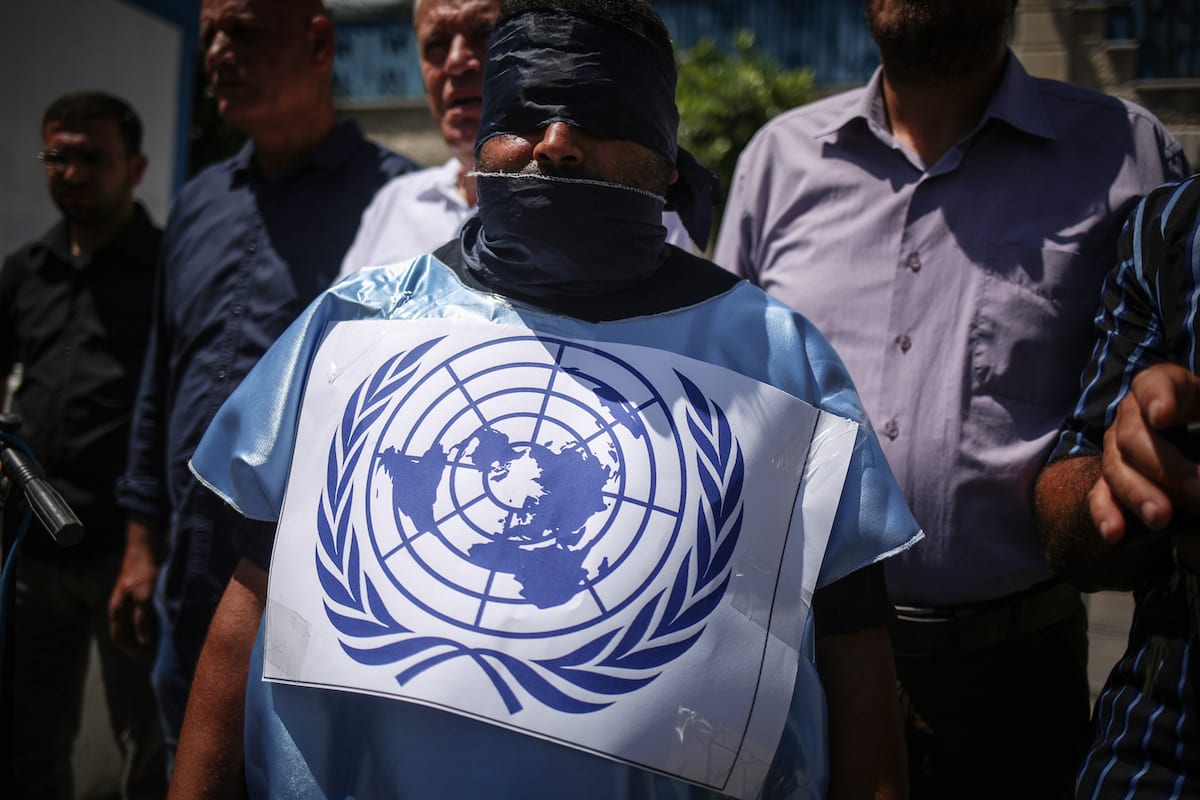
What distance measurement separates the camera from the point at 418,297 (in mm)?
1709

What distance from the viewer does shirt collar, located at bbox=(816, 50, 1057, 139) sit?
2.24 m

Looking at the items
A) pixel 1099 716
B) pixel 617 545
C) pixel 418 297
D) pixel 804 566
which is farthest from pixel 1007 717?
pixel 418 297

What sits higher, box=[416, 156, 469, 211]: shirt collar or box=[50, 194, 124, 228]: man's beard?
box=[416, 156, 469, 211]: shirt collar

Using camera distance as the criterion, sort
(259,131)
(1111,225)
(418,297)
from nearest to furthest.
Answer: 1. (418,297)
2. (1111,225)
3. (259,131)

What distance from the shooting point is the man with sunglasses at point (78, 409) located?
11.7 feet

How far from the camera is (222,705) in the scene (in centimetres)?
161

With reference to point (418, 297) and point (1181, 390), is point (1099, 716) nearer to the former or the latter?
point (1181, 390)

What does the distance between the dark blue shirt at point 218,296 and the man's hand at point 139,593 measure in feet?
0.23

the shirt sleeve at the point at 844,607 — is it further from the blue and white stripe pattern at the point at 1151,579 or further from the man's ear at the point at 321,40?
the man's ear at the point at 321,40

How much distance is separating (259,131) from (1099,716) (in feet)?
8.38

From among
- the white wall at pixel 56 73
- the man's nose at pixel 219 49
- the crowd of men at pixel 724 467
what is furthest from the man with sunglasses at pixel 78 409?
the white wall at pixel 56 73

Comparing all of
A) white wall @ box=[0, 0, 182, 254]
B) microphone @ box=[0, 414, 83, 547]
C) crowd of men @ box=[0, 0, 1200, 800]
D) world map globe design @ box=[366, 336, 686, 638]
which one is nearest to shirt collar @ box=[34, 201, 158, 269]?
microphone @ box=[0, 414, 83, 547]

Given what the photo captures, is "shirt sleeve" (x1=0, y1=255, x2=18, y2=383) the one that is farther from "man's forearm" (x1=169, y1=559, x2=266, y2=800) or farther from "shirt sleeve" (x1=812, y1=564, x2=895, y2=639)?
"shirt sleeve" (x1=812, y1=564, x2=895, y2=639)

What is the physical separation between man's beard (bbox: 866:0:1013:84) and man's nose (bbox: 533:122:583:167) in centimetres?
97
